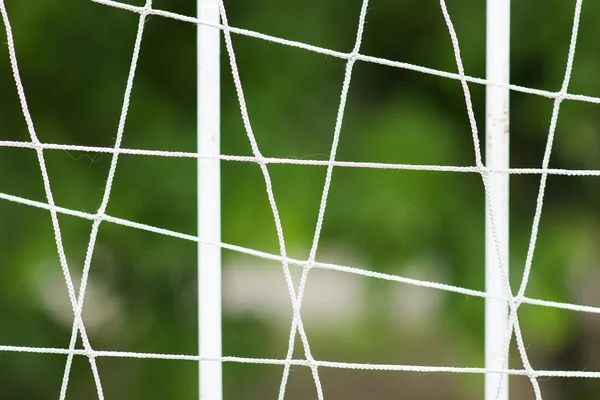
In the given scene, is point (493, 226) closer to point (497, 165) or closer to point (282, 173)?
point (497, 165)

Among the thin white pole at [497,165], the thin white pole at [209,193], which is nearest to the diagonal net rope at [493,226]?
the thin white pole at [497,165]

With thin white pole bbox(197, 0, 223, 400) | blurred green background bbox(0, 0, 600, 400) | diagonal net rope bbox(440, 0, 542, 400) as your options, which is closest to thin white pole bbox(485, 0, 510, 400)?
diagonal net rope bbox(440, 0, 542, 400)

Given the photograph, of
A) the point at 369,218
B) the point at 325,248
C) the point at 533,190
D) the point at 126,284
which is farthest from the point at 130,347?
the point at 533,190

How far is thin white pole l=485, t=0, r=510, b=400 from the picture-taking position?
4.74ft

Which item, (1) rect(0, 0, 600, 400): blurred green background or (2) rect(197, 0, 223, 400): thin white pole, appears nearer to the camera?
(2) rect(197, 0, 223, 400): thin white pole

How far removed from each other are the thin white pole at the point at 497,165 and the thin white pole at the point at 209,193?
0.45 m

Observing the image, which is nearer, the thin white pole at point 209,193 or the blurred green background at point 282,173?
the thin white pole at point 209,193

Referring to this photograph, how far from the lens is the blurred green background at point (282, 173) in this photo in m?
1.86

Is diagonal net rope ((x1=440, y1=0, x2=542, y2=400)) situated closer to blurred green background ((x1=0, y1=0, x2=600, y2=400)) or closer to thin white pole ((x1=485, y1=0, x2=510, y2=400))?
thin white pole ((x1=485, y1=0, x2=510, y2=400))

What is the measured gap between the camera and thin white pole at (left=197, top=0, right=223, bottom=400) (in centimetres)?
143

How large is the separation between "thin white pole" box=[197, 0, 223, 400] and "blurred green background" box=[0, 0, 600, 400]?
0.31 m

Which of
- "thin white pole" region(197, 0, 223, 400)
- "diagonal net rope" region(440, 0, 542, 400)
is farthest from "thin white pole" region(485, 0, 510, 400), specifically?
"thin white pole" region(197, 0, 223, 400)

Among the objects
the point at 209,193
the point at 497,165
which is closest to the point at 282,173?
the point at 209,193

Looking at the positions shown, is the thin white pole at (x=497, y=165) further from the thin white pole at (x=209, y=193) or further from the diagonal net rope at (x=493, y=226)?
the thin white pole at (x=209, y=193)
